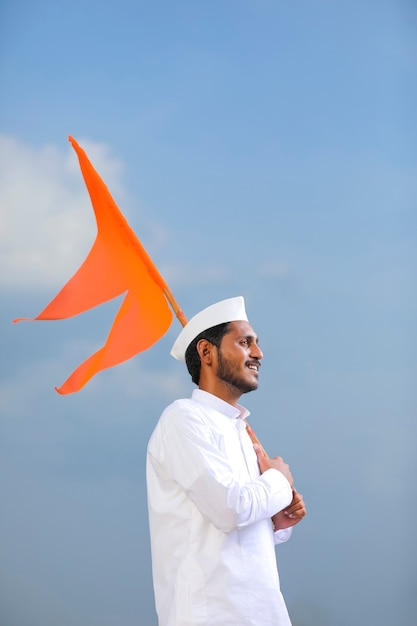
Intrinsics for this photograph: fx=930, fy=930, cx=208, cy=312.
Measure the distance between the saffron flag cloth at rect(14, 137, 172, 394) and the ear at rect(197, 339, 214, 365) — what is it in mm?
343

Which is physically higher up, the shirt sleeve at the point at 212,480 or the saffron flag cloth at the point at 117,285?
the saffron flag cloth at the point at 117,285

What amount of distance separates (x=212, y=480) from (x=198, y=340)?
1.37ft

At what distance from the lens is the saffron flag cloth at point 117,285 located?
2475 millimetres

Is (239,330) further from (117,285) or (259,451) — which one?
(117,285)

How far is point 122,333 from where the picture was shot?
8.12 ft

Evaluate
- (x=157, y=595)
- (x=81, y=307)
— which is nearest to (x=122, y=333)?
(x=81, y=307)

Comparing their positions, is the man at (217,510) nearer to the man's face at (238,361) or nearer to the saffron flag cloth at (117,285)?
the man's face at (238,361)

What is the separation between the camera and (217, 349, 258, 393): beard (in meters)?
2.10

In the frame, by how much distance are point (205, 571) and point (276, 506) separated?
0.20 metres

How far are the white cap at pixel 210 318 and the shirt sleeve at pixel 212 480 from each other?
0.26 meters

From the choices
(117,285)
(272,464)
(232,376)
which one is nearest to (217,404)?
(232,376)

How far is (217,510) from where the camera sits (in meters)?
1.85

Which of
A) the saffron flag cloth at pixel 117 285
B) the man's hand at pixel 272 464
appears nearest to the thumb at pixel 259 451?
the man's hand at pixel 272 464

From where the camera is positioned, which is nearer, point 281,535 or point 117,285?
point 281,535
